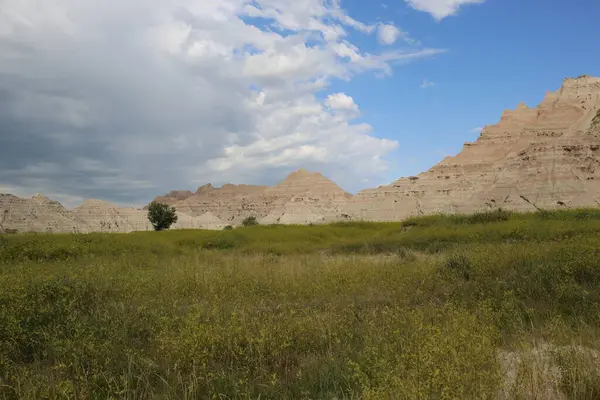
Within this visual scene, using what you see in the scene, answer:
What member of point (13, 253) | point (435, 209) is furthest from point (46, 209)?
point (13, 253)

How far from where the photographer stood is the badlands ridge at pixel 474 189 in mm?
68938

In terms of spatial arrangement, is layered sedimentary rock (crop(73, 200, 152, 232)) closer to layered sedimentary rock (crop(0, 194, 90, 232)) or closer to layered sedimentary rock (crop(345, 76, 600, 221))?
layered sedimentary rock (crop(0, 194, 90, 232))

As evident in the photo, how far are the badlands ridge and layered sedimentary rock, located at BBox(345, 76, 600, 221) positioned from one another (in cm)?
16

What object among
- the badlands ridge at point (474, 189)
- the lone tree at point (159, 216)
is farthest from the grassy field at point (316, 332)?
the lone tree at point (159, 216)

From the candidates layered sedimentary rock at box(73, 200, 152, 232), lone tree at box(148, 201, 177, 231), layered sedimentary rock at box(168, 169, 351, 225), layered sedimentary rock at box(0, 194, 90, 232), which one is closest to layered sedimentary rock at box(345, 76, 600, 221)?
layered sedimentary rock at box(168, 169, 351, 225)

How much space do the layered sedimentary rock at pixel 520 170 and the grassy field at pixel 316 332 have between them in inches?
1797

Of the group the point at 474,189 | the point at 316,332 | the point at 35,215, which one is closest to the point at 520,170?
the point at 474,189

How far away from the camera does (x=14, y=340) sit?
565cm

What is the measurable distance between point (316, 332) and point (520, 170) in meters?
81.0

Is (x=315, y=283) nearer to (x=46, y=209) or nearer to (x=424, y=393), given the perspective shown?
(x=424, y=393)

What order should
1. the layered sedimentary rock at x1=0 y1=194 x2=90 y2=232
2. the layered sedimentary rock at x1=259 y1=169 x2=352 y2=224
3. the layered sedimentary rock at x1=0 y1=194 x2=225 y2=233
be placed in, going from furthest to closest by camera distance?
1. the layered sedimentary rock at x1=259 y1=169 x2=352 y2=224
2. the layered sedimentary rock at x1=0 y1=194 x2=225 y2=233
3. the layered sedimentary rock at x1=0 y1=194 x2=90 y2=232

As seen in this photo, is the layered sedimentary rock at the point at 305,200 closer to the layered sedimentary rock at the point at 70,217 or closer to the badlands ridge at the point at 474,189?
the badlands ridge at the point at 474,189

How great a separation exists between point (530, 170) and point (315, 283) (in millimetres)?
76077

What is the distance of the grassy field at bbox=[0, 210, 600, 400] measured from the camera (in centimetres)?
400
